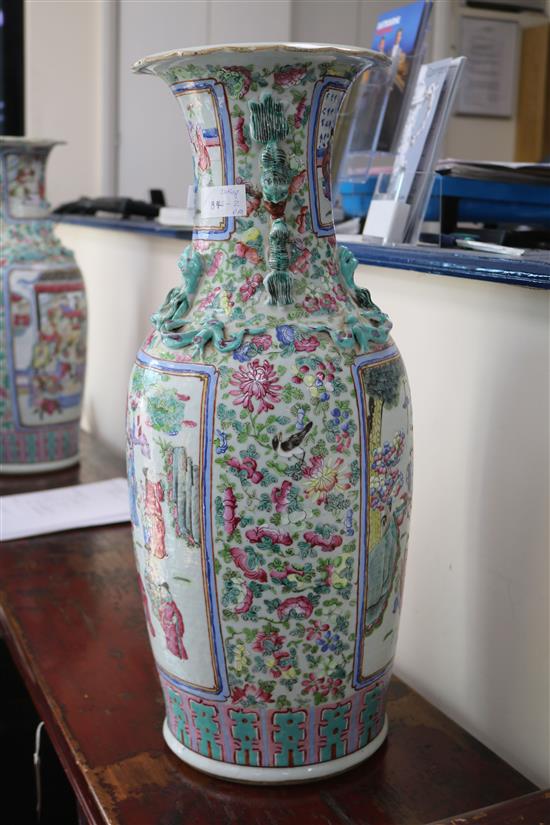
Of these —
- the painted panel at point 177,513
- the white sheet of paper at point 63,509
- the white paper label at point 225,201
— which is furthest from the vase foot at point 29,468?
the white paper label at point 225,201

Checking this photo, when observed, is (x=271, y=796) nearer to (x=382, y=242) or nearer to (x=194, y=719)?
(x=194, y=719)

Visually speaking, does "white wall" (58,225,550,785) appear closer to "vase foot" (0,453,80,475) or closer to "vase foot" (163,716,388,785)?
"vase foot" (163,716,388,785)

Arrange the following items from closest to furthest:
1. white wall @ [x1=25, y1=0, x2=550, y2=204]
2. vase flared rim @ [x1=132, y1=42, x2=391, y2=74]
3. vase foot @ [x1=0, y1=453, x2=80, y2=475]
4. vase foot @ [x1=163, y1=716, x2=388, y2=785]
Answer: vase flared rim @ [x1=132, y1=42, x2=391, y2=74], vase foot @ [x1=163, y1=716, x2=388, y2=785], vase foot @ [x1=0, y1=453, x2=80, y2=475], white wall @ [x1=25, y1=0, x2=550, y2=204]

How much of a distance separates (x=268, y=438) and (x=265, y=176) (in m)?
0.22

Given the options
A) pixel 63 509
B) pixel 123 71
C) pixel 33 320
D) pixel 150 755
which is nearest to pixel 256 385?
pixel 150 755

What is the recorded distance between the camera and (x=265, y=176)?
2.76 ft

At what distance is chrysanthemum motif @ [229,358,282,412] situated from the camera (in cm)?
81

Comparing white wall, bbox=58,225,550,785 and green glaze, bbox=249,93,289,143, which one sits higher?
green glaze, bbox=249,93,289,143

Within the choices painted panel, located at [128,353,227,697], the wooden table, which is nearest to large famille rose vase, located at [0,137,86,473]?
the wooden table

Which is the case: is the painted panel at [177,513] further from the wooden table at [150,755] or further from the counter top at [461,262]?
the counter top at [461,262]

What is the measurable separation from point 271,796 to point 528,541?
13.1 inches

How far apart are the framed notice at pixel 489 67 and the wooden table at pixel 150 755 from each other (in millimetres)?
2066

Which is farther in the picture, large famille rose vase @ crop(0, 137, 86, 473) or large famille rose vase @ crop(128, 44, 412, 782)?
large famille rose vase @ crop(0, 137, 86, 473)

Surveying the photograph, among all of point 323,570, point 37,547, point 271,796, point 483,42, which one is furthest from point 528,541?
point 483,42
